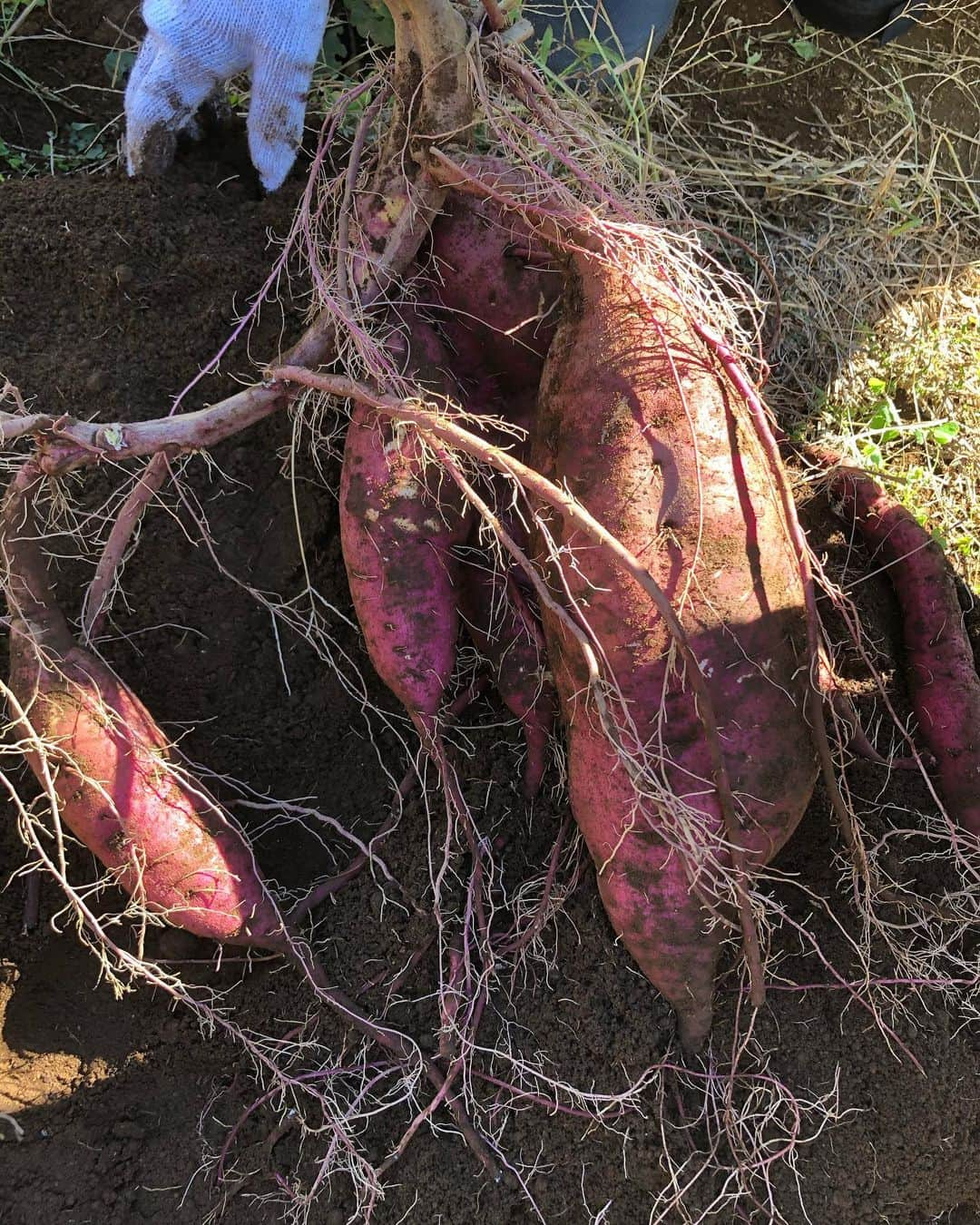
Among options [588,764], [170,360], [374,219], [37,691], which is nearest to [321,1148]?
[588,764]

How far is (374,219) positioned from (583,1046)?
1.52 metres

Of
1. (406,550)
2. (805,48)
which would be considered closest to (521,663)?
(406,550)

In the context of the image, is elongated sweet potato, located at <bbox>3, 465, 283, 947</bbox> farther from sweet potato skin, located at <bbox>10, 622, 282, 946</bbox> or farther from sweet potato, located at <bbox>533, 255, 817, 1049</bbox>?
sweet potato, located at <bbox>533, 255, 817, 1049</bbox>

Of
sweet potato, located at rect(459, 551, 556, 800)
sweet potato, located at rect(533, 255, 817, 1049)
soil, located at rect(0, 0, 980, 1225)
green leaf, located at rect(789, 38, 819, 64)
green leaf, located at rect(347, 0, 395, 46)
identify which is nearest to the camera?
sweet potato, located at rect(533, 255, 817, 1049)

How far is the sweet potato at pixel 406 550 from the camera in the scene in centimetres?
153

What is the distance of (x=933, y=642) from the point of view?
167 centimetres

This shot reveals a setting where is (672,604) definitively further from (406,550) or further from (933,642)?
(933,642)

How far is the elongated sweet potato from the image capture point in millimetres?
1494

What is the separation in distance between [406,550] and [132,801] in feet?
2.18

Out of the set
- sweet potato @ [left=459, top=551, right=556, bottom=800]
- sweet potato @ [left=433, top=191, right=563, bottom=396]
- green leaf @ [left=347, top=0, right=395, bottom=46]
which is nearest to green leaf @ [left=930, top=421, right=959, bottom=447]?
sweet potato @ [left=433, top=191, right=563, bottom=396]

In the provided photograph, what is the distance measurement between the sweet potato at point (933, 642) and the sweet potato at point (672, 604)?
37 centimetres

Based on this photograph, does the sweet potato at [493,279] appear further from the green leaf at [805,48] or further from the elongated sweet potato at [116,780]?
the green leaf at [805,48]

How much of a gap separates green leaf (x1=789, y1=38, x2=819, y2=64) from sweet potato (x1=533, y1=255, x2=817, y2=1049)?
1220 mm

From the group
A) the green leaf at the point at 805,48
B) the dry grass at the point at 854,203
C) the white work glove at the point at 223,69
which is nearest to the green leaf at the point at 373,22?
the white work glove at the point at 223,69
